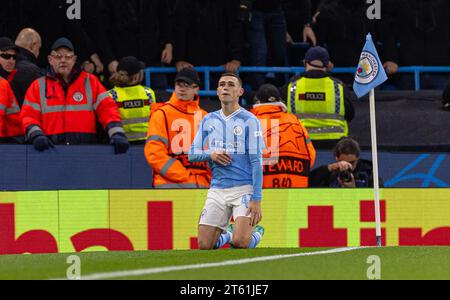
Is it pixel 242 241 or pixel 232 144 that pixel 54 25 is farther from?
pixel 242 241

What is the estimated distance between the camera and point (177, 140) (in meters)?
15.3

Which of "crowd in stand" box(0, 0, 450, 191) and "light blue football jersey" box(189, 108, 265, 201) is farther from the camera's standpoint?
"crowd in stand" box(0, 0, 450, 191)

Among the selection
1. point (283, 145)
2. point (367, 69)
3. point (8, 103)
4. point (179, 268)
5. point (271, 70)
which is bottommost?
point (179, 268)

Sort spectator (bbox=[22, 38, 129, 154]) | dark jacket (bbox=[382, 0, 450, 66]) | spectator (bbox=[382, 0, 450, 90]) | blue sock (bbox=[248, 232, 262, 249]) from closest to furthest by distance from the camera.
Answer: blue sock (bbox=[248, 232, 262, 249]) → spectator (bbox=[22, 38, 129, 154]) → dark jacket (bbox=[382, 0, 450, 66]) → spectator (bbox=[382, 0, 450, 90])

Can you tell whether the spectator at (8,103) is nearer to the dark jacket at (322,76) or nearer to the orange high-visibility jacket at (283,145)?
the orange high-visibility jacket at (283,145)

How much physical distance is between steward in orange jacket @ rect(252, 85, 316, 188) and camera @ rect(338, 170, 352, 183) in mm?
474

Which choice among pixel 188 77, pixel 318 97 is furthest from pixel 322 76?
pixel 188 77

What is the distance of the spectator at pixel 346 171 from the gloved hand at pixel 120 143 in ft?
7.21

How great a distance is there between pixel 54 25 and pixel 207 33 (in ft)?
6.67

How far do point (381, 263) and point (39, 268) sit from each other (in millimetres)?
2962

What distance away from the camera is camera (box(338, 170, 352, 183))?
630 inches

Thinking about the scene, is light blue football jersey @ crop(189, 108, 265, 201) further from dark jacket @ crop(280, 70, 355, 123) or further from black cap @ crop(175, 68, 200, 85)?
dark jacket @ crop(280, 70, 355, 123)

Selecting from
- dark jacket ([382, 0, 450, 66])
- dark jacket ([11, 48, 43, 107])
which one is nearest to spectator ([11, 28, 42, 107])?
dark jacket ([11, 48, 43, 107])
